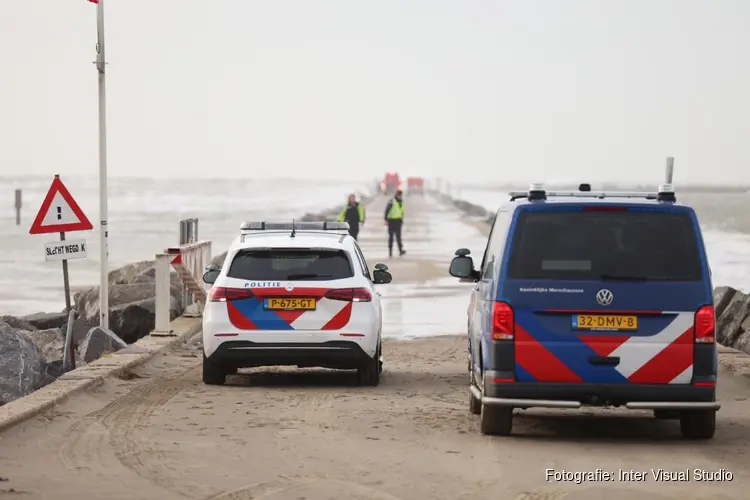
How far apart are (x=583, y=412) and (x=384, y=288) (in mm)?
17763

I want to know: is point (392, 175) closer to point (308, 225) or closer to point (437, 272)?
point (437, 272)

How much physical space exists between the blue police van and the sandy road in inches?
17.6

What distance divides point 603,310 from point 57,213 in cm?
915

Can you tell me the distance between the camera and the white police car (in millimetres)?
15500

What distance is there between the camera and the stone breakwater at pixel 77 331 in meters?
16.9

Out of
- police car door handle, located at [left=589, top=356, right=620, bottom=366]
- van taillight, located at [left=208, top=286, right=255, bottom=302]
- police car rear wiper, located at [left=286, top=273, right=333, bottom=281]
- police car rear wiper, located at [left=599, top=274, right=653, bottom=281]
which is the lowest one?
van taillight, located at [left=208, top=286, right=255, bottom=302]

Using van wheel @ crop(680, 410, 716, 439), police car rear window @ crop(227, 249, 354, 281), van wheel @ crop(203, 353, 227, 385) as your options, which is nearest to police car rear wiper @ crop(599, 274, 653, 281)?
van wheel @ crop(680, 410, 716, 439)

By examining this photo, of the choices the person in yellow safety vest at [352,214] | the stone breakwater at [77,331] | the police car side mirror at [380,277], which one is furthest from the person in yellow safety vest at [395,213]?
the police car side mirror at [380,277]

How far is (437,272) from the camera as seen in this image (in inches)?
1452

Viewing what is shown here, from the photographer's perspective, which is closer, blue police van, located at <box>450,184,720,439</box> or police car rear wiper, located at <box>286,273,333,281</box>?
blue police van, located at <box>450,184,720,439</box>

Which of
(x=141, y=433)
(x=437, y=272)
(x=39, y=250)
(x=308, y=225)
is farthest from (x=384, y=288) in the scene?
(x=39, y=250)

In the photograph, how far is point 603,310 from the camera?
11766 millimetres

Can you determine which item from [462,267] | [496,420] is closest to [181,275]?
[462,267]

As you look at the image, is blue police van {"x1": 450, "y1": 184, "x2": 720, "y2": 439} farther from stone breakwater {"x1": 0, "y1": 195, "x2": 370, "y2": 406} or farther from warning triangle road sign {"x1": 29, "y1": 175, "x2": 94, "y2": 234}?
warning triangle road sign {"x1": 29, "y1": 175, "x2": 94, "y2": 234}
